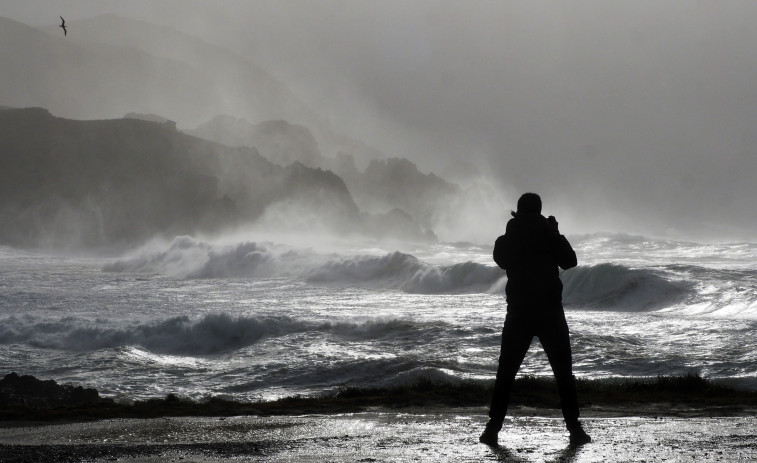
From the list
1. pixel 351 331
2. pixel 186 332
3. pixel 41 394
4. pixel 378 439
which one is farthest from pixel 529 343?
pixel 186 332

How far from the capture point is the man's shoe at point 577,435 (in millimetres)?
6816

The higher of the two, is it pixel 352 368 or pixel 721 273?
pixel 721 273

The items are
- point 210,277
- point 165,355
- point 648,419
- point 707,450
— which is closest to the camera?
point 707,450

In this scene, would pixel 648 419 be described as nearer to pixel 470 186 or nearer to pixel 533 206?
pixel 533 206

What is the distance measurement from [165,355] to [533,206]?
1188 centimetres

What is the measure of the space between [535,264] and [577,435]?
1.42 meters

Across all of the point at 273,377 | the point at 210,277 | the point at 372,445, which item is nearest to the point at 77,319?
the point at 273,377

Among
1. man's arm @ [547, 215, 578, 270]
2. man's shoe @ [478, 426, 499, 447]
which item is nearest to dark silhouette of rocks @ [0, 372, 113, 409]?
man's shoe @ [478, 426, 499, 447]

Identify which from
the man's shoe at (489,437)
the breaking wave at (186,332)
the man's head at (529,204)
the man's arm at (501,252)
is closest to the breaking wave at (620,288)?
the breaking wave at (186,332)

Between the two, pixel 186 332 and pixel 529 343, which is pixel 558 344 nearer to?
pixel 529 343

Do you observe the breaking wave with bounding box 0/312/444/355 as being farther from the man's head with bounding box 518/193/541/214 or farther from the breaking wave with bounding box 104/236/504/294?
the breaking wave with bounding box 104/236/504/294

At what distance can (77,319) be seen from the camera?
20.5 meters

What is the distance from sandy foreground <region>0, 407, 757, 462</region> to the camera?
6.35 metres

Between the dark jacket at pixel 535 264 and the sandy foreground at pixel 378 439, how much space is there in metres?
1.10
